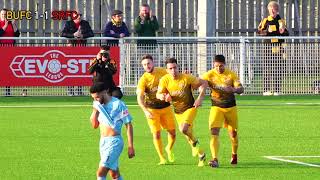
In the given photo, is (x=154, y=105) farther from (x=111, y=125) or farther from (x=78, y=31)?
(x=78, y=31)

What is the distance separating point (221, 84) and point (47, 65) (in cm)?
1342

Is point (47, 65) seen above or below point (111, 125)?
above

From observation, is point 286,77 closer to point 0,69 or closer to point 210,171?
point 0,69

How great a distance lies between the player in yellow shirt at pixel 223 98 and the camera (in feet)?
55.2

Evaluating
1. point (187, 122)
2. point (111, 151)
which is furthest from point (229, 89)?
point (111, 151)

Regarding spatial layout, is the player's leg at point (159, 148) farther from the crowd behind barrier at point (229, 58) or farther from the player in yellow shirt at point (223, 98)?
the crowd behind barrier at point (229, 58)

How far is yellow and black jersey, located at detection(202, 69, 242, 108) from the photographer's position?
1692 cm

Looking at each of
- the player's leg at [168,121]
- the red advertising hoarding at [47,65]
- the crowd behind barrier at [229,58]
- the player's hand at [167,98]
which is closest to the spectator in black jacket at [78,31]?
the crowd behind barrier at [229,58]

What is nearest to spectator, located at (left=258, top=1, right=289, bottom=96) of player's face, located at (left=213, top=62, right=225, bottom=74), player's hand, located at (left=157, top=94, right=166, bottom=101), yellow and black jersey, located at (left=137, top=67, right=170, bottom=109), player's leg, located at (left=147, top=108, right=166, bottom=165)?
yellow and black jersey, located at (left=137, top=67, right=170, bottom=109)

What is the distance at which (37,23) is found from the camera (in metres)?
39.5

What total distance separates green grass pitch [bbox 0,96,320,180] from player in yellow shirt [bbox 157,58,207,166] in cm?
55

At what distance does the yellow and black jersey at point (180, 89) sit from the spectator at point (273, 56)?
12.8 meters

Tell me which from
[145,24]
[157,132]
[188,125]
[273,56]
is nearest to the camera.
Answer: [188,125]

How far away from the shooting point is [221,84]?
55.6 feet
